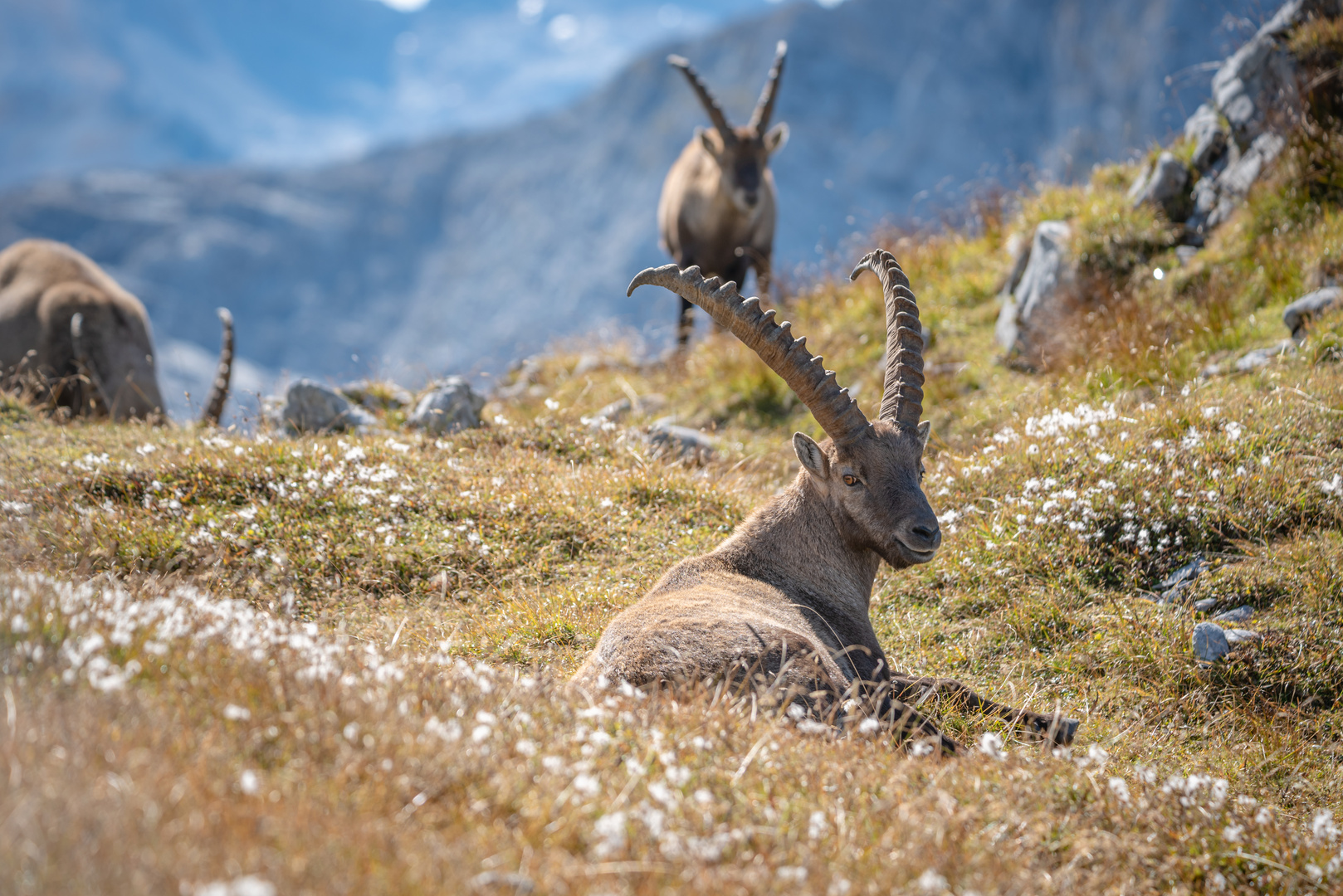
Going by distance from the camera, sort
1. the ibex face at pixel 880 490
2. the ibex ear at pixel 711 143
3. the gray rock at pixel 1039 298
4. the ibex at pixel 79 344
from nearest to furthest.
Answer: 1. the ibex face at pixel 880 490
2. the gray rock at pixel 1039 298
3. the ibex at pixel 79 344
4. the ibex ear at pixel 711 143

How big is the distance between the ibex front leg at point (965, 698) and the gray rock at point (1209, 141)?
9.14 m

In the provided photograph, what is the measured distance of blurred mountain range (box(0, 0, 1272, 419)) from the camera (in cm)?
10731

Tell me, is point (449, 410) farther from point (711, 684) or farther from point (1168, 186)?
point (1168, 186)

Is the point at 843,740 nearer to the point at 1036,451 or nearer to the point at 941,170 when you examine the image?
the point at 1036,451

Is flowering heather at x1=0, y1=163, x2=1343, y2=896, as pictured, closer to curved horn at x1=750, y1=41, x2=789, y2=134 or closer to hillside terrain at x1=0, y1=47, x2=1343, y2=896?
hillside terrain at x1=0, y1=47, x2=1343, y2=896

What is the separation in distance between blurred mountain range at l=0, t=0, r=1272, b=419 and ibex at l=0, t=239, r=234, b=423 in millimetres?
75553

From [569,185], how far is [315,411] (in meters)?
147

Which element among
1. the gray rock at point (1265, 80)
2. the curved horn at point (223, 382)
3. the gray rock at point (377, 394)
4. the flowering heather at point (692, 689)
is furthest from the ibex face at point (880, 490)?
the curved horn at point (223, 382)

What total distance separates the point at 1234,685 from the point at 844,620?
2.43 m

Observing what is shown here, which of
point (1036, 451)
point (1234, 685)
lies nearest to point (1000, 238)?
point (1036, 451)

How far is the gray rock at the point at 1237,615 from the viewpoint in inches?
235

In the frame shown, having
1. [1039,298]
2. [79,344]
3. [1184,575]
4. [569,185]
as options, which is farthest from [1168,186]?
[569,185]

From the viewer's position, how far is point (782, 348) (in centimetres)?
573

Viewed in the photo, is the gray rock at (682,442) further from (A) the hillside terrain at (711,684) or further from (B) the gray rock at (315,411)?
(B) the gray rock at (315,411)
